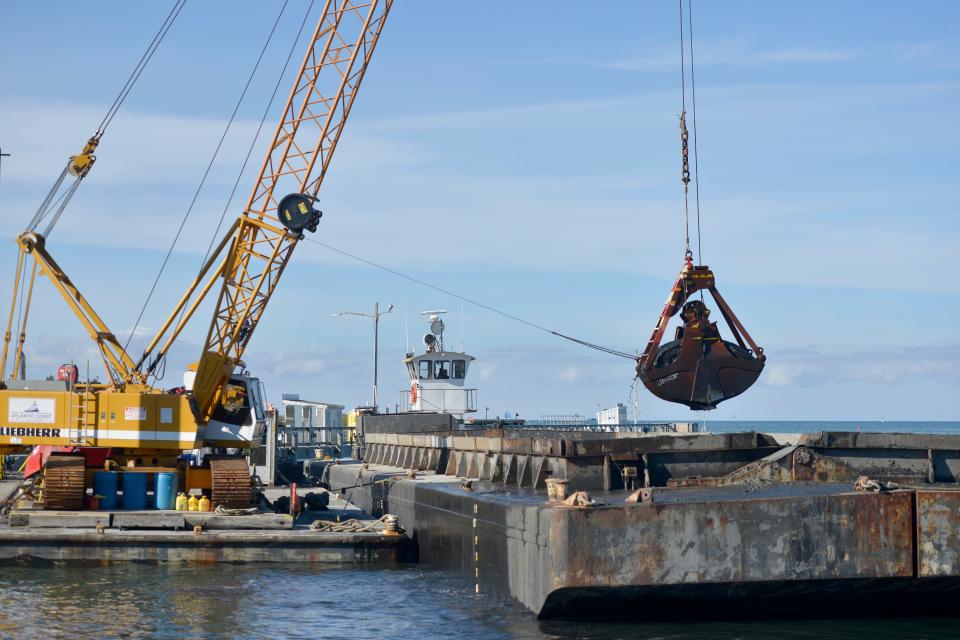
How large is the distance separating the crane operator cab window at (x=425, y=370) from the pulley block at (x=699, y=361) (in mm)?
23135

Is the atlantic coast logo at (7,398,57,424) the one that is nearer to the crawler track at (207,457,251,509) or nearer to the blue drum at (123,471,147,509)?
the blue drum at (123,471,147,509)

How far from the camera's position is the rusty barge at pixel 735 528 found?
13.8 m

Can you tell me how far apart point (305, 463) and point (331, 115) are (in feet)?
50.0

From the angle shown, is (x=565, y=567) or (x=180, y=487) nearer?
(x=565, y=567)

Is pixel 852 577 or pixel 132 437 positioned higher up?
pixel 132 437

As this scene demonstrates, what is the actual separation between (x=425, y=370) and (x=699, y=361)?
2408 cm

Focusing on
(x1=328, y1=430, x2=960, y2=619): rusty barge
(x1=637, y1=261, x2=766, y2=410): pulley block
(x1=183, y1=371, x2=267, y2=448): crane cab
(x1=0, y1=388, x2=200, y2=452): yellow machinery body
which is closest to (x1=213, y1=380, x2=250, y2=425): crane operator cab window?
(x1=183, y1=371, x2=267, y2=448): crane cab

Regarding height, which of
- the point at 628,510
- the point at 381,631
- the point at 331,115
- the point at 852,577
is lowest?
the point at 381,631

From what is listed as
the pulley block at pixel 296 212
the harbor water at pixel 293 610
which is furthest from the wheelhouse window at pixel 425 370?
the harbor water at pixel 293 610

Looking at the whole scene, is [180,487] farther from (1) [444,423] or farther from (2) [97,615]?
(1) [444,423]

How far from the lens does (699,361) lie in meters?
27.7

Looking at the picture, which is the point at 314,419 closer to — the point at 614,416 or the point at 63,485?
the point at 614,416

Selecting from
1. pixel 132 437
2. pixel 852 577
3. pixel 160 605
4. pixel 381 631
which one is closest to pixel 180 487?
pixel 132 437

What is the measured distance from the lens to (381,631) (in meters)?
16.2
